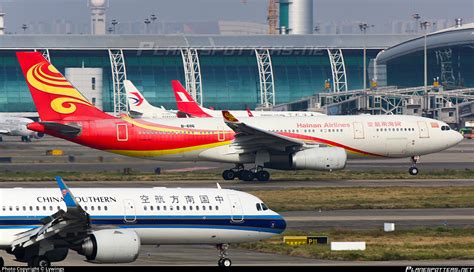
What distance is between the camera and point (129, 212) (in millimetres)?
37625

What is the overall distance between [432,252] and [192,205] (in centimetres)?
1014

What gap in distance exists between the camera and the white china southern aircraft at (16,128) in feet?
452

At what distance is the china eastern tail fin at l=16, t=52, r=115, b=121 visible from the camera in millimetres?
67500

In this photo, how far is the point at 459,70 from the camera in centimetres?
17238

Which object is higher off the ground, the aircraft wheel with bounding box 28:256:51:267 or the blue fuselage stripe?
the blue fuselage stripe

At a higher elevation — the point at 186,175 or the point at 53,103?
the point at 53,103

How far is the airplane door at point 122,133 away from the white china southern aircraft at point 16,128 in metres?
69.3

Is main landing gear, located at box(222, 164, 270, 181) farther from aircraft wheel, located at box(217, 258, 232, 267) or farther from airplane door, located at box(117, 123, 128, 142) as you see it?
aircraft wheel, located at box(217, 258, 232, 267)

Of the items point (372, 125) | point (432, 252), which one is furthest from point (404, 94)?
point (432, 252)

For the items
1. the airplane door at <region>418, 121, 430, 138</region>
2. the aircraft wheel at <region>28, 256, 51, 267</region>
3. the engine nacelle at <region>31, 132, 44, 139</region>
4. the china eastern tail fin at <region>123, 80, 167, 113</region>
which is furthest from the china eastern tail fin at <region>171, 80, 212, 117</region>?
the aircraft wheel at <region>28, 256, 51, 267</region>

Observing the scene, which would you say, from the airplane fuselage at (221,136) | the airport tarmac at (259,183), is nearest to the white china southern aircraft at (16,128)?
the airport tarmac at (259,183)

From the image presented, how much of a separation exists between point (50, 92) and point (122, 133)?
5.50 m

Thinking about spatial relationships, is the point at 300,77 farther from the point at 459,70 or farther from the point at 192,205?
the point at 192,205
